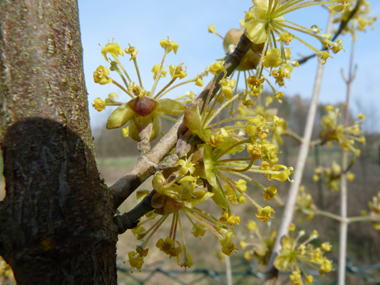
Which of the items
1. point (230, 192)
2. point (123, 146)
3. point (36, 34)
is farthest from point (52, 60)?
point (123, 146)

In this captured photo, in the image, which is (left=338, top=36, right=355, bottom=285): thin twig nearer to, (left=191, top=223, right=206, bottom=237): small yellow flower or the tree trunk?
(left=191, top=223, right=206, bottom=237): small yellow flower

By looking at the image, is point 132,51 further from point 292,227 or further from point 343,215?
point 343,215

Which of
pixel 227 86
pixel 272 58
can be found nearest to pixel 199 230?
pixel 227 86

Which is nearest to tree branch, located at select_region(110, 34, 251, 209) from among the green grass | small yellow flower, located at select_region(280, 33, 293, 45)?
small yellow flower, located at select_region(280, 33, 293, 45)

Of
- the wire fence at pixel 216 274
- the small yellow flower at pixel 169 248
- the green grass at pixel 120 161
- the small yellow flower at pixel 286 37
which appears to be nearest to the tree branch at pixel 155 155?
the small yellow flower at pixel 286 37

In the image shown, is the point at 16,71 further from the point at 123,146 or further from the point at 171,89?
the point at 123,146
